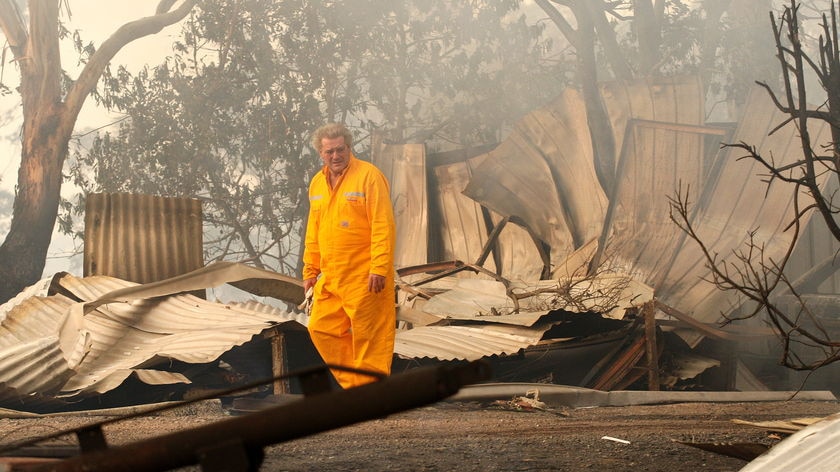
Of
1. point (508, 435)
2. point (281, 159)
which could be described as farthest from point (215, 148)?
point (508, 435)

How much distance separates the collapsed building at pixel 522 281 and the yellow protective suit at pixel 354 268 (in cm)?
93

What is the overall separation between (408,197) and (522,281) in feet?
10.6

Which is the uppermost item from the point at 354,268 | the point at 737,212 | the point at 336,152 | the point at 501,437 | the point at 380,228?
the point at 336,152

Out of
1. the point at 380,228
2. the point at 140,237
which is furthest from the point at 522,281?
the point at 380,228

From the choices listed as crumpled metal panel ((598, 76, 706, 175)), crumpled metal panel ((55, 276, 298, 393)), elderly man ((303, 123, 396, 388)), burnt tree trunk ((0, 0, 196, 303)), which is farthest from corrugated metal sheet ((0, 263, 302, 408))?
burnt tree trunk ((0, 0, 196, 303))

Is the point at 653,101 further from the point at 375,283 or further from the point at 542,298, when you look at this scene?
the point at 375,283

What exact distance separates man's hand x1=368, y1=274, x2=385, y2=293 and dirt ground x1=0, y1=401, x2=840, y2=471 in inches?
29.9

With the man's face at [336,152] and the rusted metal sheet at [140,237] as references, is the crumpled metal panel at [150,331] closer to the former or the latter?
the rusted metal sheet at [140,237]

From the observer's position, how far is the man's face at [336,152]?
5316 millimetres

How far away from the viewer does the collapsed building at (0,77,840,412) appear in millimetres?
6379

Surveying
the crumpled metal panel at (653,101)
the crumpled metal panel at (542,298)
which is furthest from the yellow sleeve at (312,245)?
the crumpled metal panel at (653,101)

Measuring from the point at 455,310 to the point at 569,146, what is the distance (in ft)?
12.5

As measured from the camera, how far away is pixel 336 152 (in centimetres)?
532

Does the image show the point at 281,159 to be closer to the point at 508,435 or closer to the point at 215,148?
the point at 215,148
